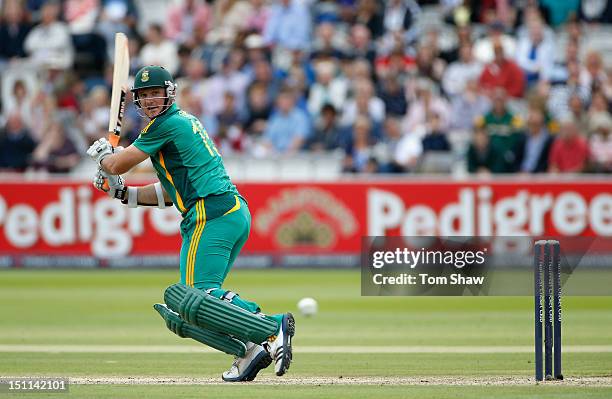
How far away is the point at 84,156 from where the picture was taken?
1734 centimetres

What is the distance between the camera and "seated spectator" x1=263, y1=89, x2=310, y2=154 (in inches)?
686

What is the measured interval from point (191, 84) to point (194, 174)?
11.1 metres

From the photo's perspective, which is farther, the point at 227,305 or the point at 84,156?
the point at 84,156

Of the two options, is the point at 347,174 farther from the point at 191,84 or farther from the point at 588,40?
the point at 588,40

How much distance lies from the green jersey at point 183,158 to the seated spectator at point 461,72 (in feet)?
36.5

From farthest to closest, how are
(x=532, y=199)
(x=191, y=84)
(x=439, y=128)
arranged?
1. (x=191, y=84)
2. (x=439, y=128)
3. (x=532, y=199)

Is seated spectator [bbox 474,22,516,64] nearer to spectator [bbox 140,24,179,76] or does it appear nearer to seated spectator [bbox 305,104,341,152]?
seated spectator [bbox 305,104,341,152]

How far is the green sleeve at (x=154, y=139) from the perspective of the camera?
24.0ft

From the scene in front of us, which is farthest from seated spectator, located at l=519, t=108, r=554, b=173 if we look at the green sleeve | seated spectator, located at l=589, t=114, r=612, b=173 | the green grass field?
the green sleeve

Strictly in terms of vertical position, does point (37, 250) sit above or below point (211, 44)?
below

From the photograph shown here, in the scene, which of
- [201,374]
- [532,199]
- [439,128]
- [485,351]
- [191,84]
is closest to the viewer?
[201,374]

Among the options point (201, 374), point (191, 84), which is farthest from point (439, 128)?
point (201, 374)

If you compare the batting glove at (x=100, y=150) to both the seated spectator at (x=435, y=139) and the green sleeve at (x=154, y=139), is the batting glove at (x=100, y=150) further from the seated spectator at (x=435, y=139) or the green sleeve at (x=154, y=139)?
the seated spectator at (x=435, y=139)

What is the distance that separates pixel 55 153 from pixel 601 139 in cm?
757
